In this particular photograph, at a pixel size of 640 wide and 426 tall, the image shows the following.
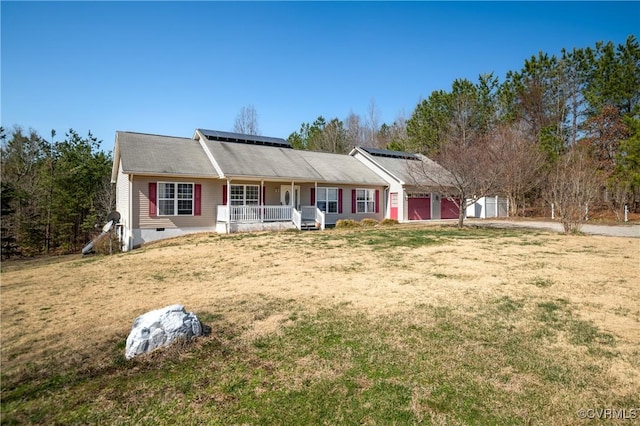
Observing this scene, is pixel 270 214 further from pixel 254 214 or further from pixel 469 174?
pixel 469 174

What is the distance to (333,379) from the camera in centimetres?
361

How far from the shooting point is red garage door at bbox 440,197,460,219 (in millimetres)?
24859

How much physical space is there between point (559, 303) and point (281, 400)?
17.1ft

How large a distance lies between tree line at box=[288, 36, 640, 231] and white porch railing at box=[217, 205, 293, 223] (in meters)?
9.10

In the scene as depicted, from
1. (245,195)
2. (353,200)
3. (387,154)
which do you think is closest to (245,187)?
(245,195)

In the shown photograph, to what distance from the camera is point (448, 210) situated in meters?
25.3

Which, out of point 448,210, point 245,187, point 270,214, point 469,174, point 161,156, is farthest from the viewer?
point 448,210

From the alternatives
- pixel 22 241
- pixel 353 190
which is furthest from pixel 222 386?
pixel 22 241

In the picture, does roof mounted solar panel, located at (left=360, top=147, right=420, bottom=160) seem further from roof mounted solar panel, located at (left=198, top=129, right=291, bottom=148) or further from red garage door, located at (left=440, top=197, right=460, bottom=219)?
roof mounted solar panel, located at (left=198, top=129, right=291, bottom=148)

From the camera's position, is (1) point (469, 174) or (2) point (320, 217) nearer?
(1) point (469, 174)

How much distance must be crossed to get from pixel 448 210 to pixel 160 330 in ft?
78.4

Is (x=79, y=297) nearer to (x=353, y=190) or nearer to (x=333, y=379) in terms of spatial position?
(x=333, y=379)

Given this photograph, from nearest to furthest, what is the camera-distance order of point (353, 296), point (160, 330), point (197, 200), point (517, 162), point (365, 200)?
point (160, 330)
point (353, 296)
point (197, 200)
point (365, 200)
point (517, 162)

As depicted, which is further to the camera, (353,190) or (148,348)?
(353,190)
